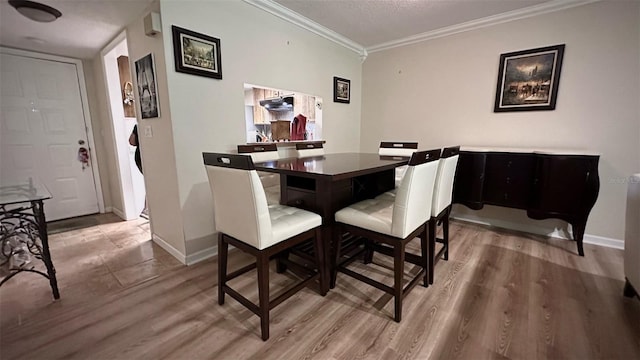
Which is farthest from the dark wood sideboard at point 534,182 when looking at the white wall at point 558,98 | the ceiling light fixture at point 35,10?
the ceiling light fixture at point 35,10

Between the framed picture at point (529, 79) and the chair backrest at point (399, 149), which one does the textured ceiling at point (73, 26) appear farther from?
the framed picture at point (529, 79)

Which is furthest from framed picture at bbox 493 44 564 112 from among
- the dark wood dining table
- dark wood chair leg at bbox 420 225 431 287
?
dark wood chair leg at bbox 420 225 431 287

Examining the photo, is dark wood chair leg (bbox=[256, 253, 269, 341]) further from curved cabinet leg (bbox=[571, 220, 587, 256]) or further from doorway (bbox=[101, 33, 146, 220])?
doorway (bbox=[101, 33, 146, 220])

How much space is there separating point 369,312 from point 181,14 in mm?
2564

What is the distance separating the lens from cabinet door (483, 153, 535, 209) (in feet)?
8.52

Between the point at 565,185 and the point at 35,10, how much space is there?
4.65 meters

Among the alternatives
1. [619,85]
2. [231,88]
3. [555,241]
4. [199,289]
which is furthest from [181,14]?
[555,241]

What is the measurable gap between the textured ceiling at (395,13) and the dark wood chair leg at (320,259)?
2306mm

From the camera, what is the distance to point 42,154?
10.6 feet

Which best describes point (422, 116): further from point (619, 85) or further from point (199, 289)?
point (199, 289)

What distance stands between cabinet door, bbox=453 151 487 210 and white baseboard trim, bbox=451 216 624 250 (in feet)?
1.90

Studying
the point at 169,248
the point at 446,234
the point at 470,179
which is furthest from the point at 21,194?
the point at 470,179

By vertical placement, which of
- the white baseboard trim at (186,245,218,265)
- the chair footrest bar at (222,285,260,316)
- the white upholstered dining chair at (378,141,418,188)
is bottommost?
the white baseboard trim at (186,245,218,265)

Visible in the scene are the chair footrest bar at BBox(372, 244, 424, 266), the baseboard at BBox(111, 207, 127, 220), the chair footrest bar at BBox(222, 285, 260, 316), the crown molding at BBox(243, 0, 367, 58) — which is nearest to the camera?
the chair footrest bar at BBox(222, 285, 260, 316)
